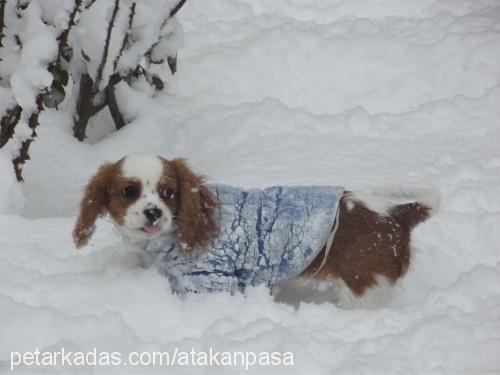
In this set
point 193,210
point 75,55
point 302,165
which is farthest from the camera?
point 75,55

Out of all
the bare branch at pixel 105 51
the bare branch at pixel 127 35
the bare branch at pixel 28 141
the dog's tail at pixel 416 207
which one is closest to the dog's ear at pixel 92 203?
the bare branch at pixel 28 141

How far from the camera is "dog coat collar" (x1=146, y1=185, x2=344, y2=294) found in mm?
2859

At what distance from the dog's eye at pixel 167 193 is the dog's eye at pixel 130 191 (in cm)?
11

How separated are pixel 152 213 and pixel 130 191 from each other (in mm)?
131

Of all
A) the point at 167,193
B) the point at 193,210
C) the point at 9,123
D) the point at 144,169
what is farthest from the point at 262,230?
the point at 9,123

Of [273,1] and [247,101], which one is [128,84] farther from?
[273,1]

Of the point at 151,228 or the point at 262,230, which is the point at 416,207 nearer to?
the point at 262,230

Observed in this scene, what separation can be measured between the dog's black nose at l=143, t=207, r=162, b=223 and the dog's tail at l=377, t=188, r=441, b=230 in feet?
3.12

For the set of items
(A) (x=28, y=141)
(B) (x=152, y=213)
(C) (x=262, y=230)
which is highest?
(B) (x=152, y=213)

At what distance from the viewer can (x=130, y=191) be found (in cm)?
279

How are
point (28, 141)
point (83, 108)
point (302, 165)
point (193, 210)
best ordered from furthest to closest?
1. point (83, 108)
2. point (302, 165)
3. point (28, 141)
4. point (193, 210)

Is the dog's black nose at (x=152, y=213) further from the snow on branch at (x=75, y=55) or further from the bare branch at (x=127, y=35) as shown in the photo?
the bare branch at (x=127, y=35)

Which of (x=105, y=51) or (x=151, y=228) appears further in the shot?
(x=105, y=51)

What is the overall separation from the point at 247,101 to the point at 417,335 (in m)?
2.84
